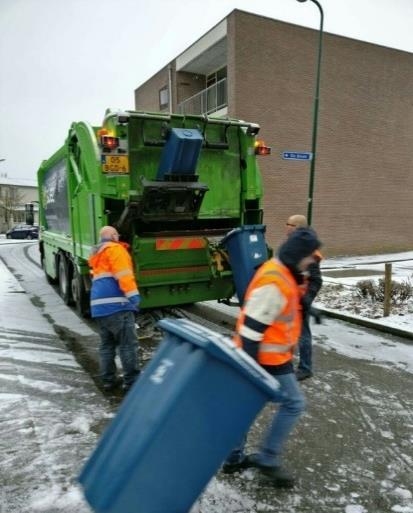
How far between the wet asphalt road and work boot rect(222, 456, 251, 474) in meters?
0.04

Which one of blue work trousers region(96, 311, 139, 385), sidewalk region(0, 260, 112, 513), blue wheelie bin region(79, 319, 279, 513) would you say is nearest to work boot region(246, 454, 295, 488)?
blue wheelie bin region(79, 319, 279, 513)

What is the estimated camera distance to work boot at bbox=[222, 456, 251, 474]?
2.96m

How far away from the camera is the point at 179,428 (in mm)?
2018

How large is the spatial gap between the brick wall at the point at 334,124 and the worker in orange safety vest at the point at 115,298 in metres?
13.0

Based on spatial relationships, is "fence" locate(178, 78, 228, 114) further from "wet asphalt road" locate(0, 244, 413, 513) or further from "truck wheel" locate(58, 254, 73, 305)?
"wet asphalt road" locate(0, 244, 413, 513)

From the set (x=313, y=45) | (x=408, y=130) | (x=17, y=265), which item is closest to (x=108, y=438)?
(x=17, y=265)

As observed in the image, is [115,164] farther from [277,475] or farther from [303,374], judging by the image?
[277,475]

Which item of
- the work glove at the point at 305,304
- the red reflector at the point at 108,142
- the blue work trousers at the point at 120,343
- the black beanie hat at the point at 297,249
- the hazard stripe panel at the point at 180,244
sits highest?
the red reflector at the point at 108,142

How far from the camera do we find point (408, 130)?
2061 centimetres

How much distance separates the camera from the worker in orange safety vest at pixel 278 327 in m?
2.58

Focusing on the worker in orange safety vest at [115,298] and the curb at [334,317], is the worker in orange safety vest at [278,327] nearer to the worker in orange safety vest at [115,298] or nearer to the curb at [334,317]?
the worker in orange safety vest at [115,298]

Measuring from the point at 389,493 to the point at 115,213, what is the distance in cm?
440

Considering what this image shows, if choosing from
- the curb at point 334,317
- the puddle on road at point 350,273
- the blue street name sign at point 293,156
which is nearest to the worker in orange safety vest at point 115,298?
the curb at point 334,317

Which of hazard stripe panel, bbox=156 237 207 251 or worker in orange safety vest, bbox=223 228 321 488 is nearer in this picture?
worker in orange safety vest, bbox=223 228 321 488
